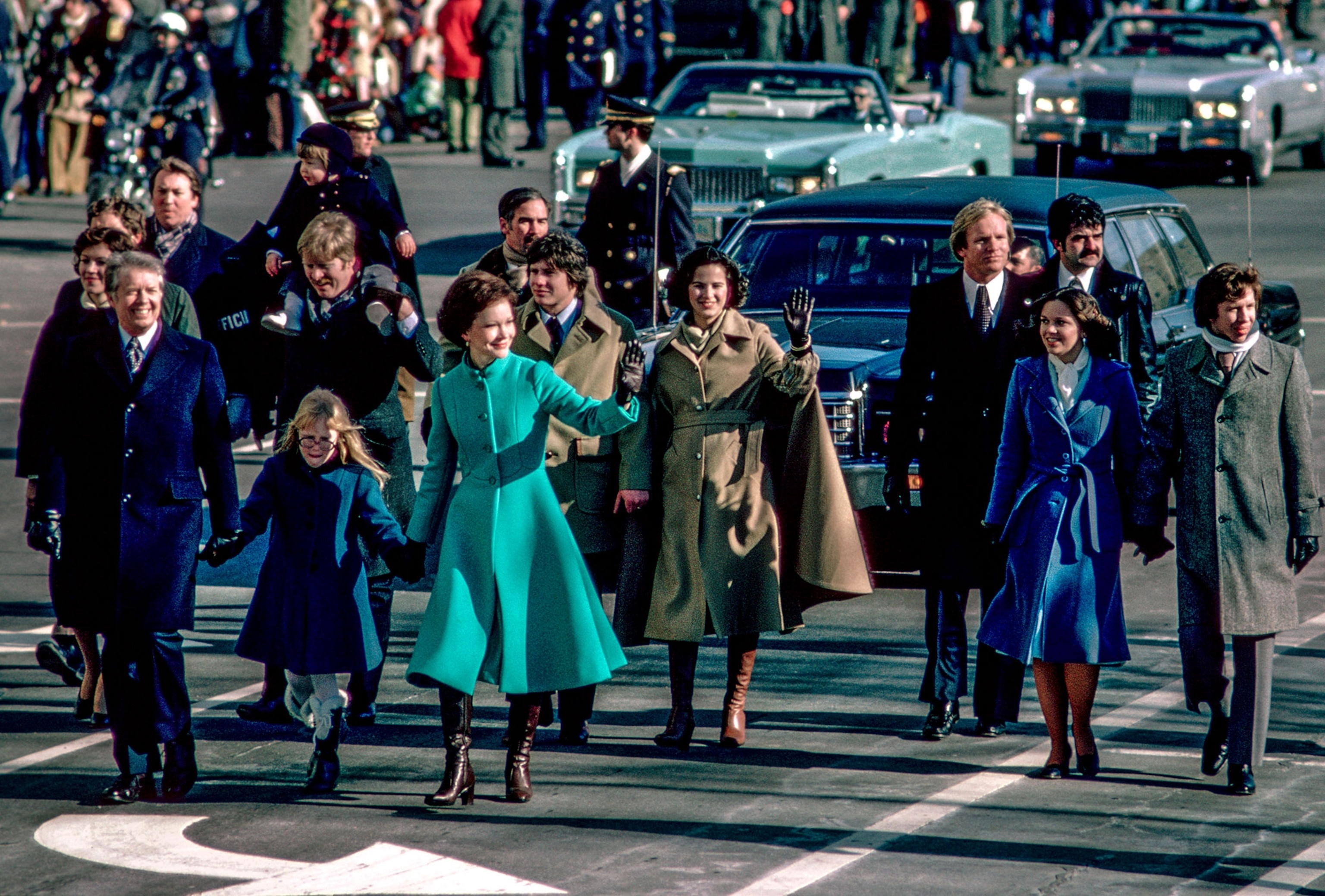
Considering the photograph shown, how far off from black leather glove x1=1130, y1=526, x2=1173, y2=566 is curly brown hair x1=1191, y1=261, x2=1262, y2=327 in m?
0.70

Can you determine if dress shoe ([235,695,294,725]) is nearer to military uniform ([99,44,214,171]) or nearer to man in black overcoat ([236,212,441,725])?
man in black overcoat ([236,212,441,725])

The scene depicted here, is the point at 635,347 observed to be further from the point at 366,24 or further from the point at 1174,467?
the point at 366,24

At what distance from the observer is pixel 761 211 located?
1141cm

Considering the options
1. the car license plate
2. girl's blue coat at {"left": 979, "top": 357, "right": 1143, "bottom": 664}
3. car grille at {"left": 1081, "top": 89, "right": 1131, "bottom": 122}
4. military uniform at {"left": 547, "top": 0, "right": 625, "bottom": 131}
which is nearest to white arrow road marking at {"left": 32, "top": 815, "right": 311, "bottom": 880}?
girl's blue coat at {"left": 979, "top": 357, "right": 1143, "bottom": 664}

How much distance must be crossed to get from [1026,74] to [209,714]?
60.2 ft

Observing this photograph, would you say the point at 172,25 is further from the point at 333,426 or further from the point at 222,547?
the point at 222,547

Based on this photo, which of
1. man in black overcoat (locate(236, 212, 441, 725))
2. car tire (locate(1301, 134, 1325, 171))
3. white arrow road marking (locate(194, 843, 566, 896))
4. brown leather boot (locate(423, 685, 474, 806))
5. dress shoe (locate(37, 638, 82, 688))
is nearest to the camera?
white arrow road marking (locate(194, 843, 566, 896))

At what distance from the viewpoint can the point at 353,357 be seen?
27.2 ft

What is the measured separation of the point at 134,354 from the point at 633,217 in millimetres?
4274

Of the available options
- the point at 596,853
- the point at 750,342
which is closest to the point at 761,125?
Answer: the point at 750,342

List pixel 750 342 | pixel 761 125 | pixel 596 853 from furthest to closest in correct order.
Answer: pixel 761 125, pixel 750 342, pixel 596 853

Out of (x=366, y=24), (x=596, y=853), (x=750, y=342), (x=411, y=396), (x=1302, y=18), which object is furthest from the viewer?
(x=1302, y=18)

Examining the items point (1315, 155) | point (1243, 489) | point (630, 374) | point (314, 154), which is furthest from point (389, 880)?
point (1315, 155)

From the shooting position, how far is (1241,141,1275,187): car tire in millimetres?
24500
